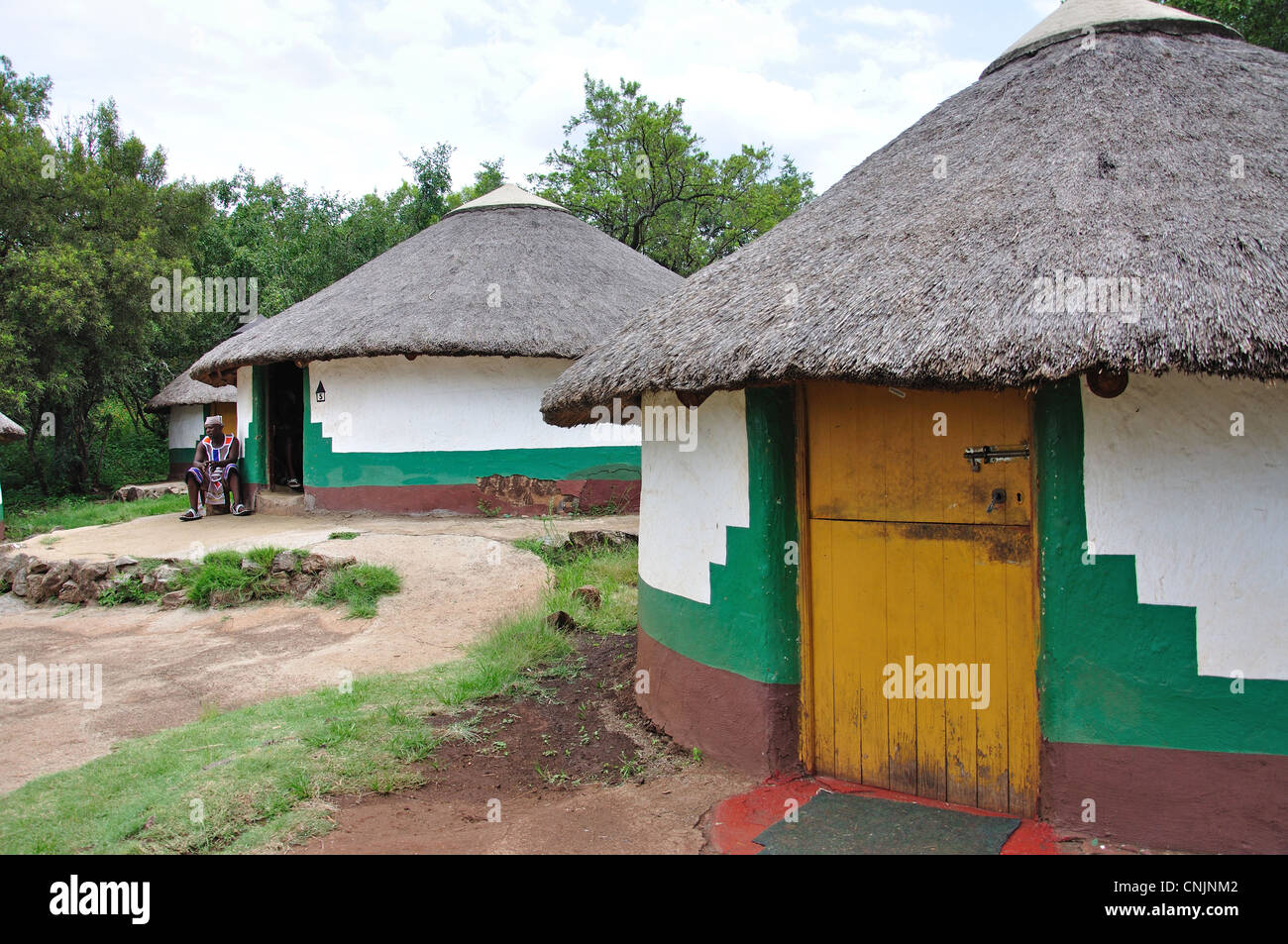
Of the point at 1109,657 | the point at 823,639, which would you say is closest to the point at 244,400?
the point at 823,639

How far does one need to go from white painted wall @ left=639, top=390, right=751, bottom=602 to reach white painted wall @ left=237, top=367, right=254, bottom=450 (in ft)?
33.4

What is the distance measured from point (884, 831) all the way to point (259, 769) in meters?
2.98

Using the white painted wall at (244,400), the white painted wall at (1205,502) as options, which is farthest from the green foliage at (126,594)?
the white painted wall at (1205,502)

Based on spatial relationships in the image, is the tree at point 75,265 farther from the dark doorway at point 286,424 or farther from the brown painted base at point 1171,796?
the brown painted base at point 1171,796

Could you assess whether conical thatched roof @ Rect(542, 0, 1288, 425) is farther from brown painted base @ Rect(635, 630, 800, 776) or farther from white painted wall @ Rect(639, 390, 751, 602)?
brown painted base @ Rect(635, 630, 800, 776)

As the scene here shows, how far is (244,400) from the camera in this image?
13.7m

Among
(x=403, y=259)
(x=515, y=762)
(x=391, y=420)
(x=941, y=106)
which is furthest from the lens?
(x=403, y=259)

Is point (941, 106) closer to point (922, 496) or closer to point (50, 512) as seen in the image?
point (922, 496)

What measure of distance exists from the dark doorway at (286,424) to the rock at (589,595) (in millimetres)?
7594

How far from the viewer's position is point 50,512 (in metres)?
17.0

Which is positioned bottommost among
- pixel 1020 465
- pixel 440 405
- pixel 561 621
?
pixel 561 621

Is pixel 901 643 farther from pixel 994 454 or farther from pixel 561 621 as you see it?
pixel 561 621
